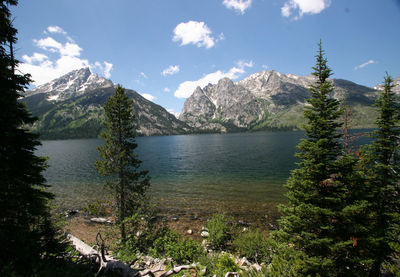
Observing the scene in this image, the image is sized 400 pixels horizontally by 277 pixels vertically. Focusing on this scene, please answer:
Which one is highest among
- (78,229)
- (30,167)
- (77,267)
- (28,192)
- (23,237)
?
(30,167)

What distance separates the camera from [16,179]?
30.7 feet

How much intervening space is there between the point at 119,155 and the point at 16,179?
10492 millimetres

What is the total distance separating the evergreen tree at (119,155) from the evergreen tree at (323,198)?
16.1 metres

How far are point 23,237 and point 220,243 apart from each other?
16795 mm

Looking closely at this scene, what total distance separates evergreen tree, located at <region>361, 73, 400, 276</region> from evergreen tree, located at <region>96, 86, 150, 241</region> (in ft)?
67.3

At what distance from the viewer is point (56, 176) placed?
59062mm

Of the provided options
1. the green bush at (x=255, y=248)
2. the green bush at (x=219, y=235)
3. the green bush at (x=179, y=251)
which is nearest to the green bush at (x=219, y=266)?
the green bush at (x=179, y=251)

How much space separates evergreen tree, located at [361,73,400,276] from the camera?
12.0 meters

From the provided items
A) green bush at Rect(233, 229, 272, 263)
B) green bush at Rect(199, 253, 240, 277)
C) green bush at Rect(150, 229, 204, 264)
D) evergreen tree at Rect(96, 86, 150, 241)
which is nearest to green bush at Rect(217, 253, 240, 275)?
green bush at Rect(199, 253, 240, 277)

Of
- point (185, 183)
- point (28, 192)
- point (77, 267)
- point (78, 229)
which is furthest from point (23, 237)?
point (185, 183)

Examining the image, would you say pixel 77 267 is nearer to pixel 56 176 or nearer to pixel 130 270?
pixel 130 270

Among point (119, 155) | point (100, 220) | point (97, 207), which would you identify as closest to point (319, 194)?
point (119, 155)

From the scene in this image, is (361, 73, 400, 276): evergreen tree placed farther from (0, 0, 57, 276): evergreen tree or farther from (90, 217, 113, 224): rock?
(90, 217, 113, 224): rock

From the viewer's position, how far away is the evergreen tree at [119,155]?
20.1 meters
